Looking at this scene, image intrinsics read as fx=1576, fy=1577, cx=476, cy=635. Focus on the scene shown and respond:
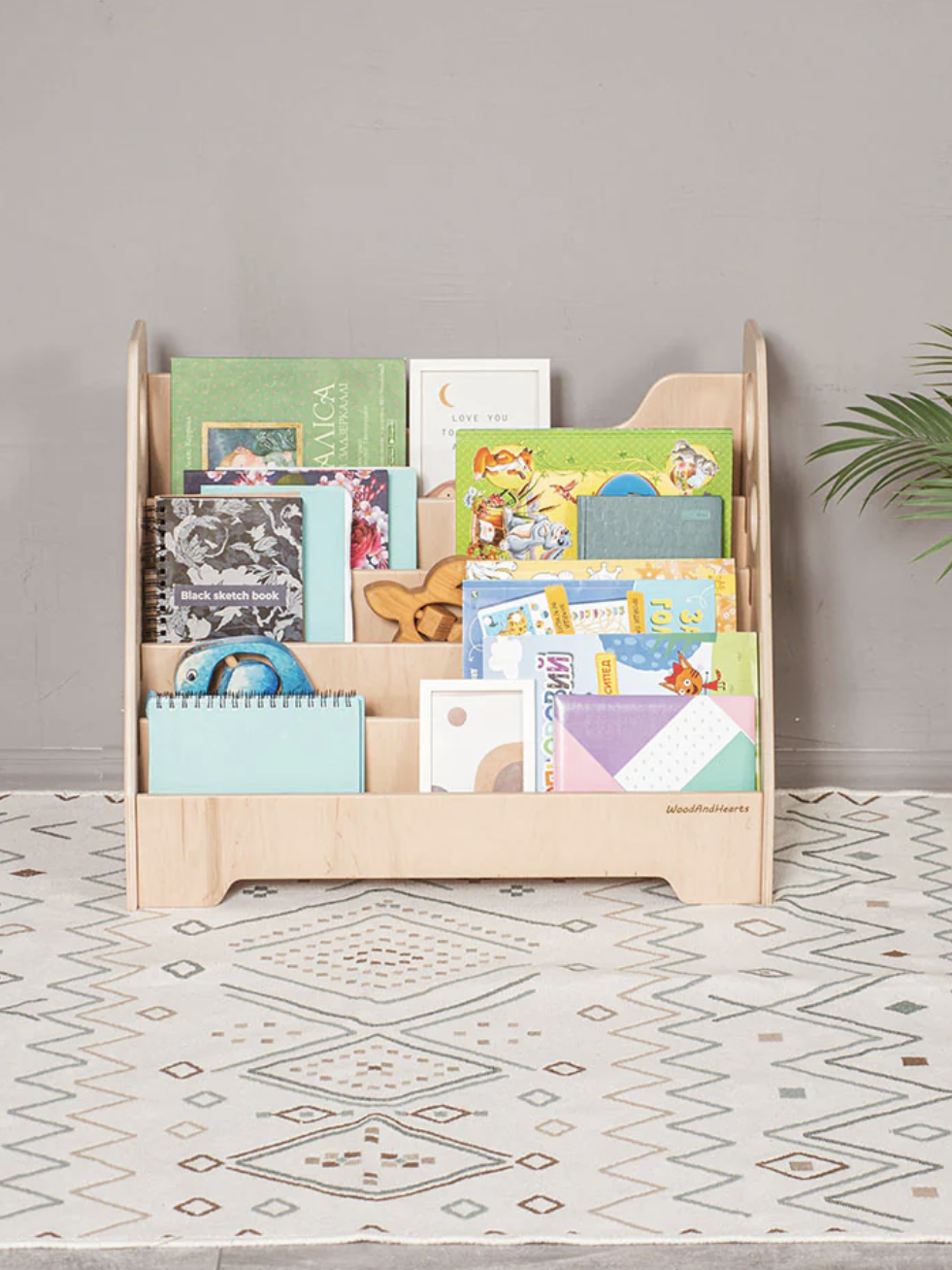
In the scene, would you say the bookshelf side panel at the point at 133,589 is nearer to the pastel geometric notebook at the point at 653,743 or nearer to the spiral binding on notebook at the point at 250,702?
the spiral binding on notebook at the point at 250,702

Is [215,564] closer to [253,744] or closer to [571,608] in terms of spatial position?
[253,744]

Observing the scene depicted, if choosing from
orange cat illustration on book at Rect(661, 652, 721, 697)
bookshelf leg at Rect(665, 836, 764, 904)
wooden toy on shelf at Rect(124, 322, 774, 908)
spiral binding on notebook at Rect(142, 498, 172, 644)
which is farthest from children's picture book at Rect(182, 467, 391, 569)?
bookshelf leg at Rect(665, 836, 764, 904)

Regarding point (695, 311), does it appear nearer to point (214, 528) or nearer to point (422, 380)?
point (422, 380)

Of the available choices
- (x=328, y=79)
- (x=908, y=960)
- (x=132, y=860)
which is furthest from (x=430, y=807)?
(x=328, y=79)

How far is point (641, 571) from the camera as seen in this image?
2.16 metres

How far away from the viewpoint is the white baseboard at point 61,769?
2633 mm

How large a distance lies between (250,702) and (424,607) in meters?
0.29

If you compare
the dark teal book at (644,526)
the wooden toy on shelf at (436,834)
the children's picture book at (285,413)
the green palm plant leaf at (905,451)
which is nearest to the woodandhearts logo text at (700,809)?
the wooden toy on shelf at (436,834)

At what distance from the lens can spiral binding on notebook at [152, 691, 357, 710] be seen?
2.08 m

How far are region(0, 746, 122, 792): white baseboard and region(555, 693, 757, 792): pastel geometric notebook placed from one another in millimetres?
904

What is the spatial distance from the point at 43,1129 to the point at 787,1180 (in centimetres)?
68

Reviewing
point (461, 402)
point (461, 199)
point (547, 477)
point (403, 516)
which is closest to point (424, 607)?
point (403, 516)

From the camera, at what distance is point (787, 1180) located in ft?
4.51

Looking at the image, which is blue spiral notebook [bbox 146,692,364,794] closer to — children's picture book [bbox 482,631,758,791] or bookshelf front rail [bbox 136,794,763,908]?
bookshelf front rail [bbox 136,794,763,908]
